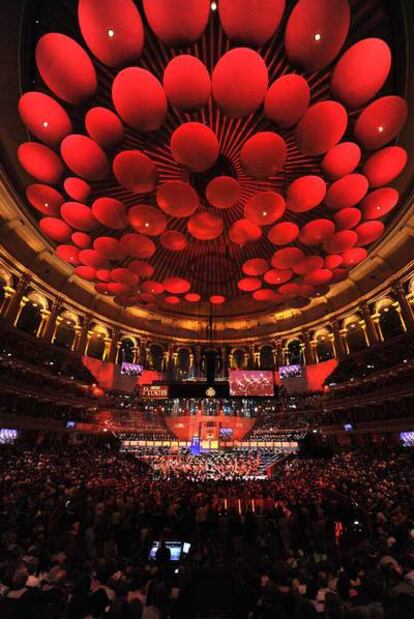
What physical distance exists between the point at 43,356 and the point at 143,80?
70.3ft

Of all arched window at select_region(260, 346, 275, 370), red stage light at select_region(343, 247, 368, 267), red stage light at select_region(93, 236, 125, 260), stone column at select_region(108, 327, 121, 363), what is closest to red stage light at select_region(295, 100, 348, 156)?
red stage light at select_region(343, 247, 368, 267)

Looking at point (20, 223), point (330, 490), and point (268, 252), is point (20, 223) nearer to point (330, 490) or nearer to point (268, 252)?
point (268, 252)

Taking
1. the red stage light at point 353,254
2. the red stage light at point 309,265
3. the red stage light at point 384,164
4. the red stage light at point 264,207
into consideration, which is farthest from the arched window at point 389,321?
the red stage light at point 264,207

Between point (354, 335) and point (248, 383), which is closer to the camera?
point (248, 383)

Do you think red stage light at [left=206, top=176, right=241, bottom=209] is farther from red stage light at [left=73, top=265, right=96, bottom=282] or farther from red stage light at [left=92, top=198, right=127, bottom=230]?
red stage light at [left=73, top=265, right=96, bottom=282]

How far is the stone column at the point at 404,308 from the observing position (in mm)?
20953

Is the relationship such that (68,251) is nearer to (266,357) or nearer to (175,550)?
(175,550)

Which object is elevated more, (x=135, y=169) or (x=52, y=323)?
(x=52, y=323)

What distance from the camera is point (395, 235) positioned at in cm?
1991

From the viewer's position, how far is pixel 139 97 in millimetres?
6371

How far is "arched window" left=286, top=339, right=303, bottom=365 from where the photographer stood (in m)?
31.8

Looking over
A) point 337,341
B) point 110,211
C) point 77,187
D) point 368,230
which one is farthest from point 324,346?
point 77,187

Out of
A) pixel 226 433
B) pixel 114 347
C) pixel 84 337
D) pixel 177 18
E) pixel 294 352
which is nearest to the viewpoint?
pixel 177 18

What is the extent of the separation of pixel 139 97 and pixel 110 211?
3039 millimetres
